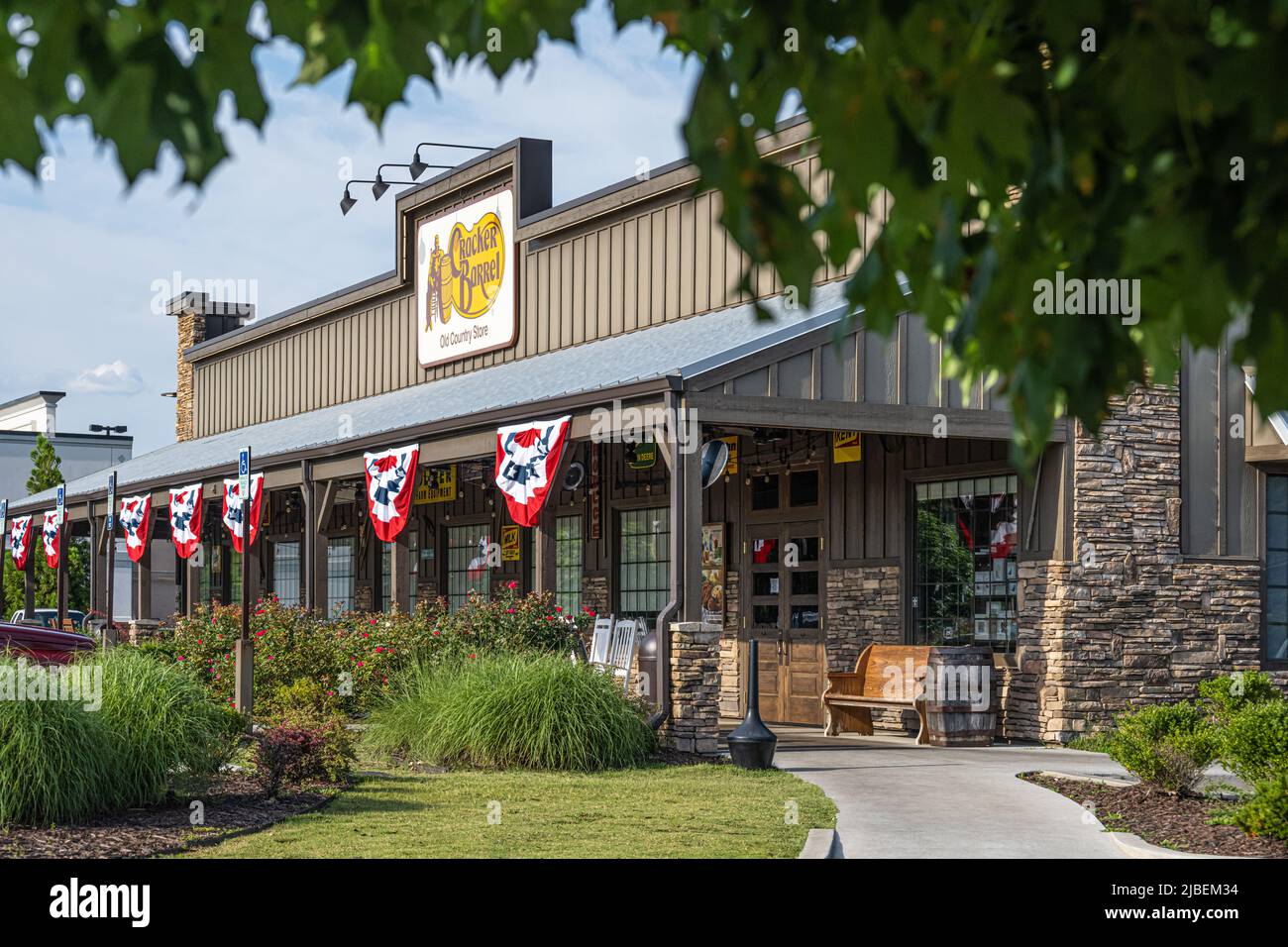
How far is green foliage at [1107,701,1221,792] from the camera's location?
10.7m

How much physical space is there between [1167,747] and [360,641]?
8980mm

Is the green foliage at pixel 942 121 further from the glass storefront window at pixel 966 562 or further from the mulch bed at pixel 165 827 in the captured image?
the glass storefront window at pixel 966 562

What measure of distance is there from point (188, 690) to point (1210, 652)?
1112 centimetres

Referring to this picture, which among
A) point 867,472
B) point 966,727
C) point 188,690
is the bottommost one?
point 966,727

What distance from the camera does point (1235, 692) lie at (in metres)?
11.1

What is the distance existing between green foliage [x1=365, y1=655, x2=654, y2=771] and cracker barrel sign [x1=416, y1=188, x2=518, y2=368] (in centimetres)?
1056

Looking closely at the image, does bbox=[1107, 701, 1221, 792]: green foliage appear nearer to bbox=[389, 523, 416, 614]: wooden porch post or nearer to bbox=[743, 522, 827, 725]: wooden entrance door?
bbox=[743, 522, 827, 725]: wooden entrance door

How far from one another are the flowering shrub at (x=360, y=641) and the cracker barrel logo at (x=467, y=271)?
7.43 meters

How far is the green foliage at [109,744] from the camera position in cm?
940

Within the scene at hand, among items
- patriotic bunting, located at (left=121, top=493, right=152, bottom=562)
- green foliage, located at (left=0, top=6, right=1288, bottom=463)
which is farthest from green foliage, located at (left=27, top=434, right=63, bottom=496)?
green foliage, located at (left=0, top=6, right=1288, bottom=463)
